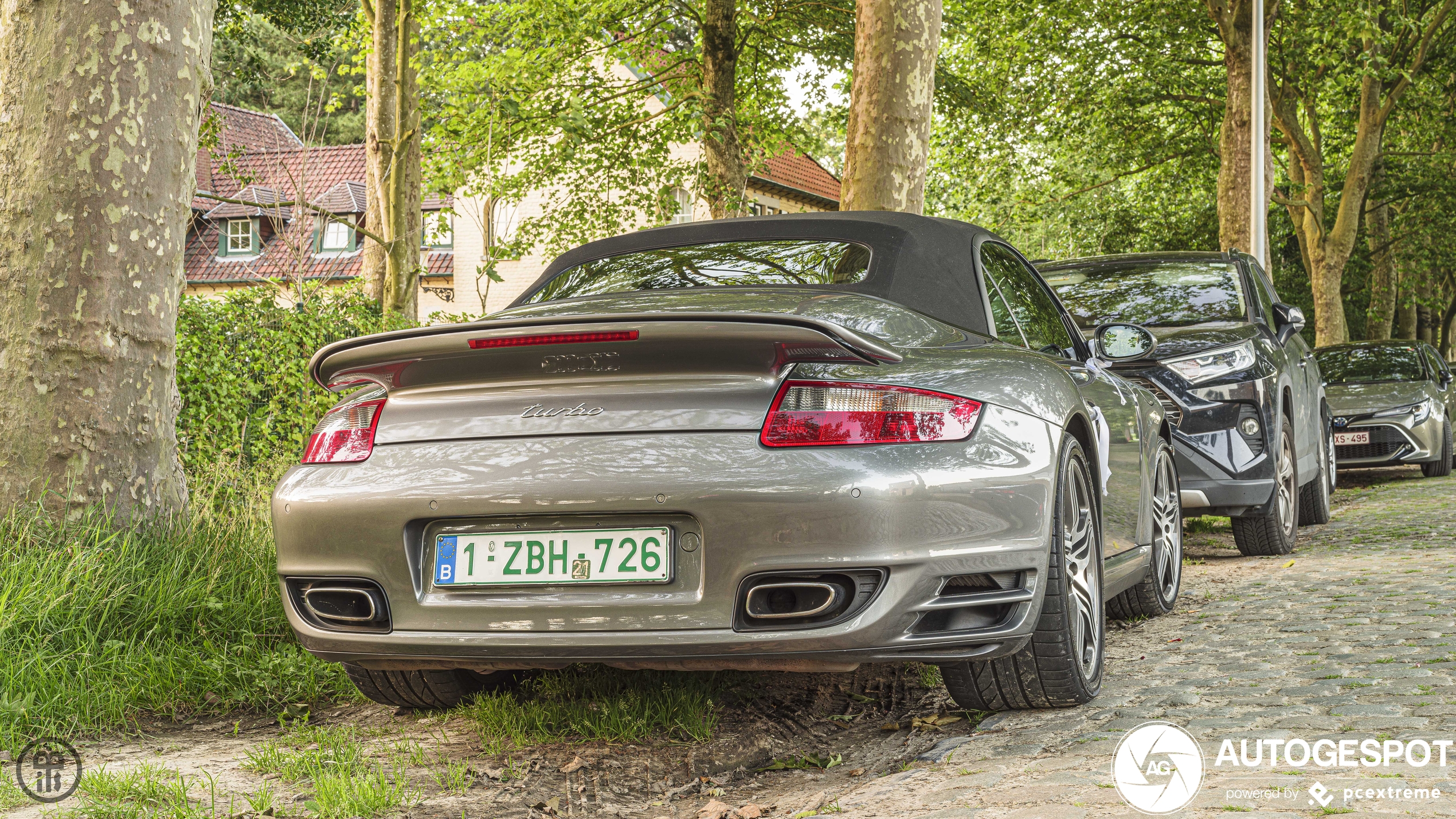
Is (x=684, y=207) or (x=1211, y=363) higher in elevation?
(x=684, y=207)

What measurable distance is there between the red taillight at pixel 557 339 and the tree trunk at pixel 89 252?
106 inches

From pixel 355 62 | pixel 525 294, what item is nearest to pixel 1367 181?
pixel 355 62

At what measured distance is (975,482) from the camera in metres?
3.06

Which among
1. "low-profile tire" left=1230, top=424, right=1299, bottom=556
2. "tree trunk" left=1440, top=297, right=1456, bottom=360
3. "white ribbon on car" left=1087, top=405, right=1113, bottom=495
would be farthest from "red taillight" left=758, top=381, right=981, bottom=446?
"tree trunk" left=1440, top=297, right=1456, bottom=360

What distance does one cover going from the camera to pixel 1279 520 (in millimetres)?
7461

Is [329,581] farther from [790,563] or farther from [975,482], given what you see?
[975,482]

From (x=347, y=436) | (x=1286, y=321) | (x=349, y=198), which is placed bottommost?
(x=347, y=436)

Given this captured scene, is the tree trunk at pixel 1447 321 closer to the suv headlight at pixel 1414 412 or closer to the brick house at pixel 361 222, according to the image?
→ the brick house at pixel 361 222

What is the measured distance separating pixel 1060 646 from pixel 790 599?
93 centimetres

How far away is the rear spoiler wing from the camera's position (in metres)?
2.97

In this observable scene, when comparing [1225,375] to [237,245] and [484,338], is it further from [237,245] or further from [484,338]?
[237,245]

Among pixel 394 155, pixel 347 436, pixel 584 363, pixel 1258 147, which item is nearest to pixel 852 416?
pixel 584 363

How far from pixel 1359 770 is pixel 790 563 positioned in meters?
1.35

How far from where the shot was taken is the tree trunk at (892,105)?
8773mm
